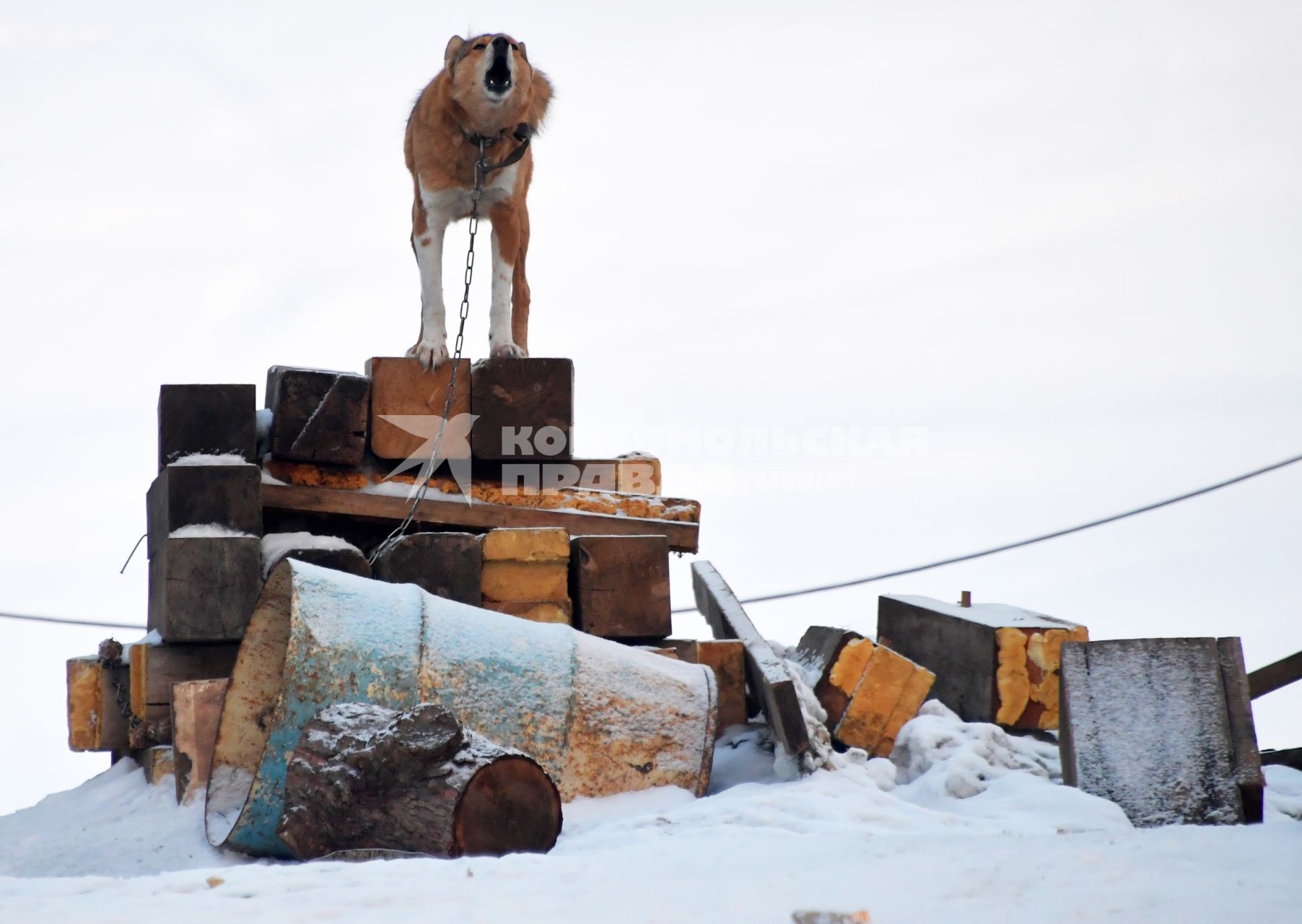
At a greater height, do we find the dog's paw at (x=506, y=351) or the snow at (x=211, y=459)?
the dog's paw at (x=506, y=351)

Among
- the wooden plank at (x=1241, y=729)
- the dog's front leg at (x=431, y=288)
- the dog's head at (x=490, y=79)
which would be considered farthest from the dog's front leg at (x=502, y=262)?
the wooden plank at (x=1241, y=729)

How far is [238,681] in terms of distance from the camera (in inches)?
174

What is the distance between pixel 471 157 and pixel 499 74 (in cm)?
42

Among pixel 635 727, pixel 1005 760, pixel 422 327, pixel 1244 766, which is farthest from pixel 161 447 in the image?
pixel 1244 766

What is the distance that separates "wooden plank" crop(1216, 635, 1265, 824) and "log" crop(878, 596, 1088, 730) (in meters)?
1.16

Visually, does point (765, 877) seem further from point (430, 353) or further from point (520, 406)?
point (430, 353)

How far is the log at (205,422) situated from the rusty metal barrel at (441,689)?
113cm

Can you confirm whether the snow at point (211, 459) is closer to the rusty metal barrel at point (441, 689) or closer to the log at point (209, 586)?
the log at point (209, 586)

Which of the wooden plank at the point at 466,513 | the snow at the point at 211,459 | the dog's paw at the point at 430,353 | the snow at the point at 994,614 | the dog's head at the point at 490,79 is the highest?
the dog's head at the point at 490,79

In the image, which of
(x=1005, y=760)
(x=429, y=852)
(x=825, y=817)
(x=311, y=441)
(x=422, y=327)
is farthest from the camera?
(x=422, y=327)

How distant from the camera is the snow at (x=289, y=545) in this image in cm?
511

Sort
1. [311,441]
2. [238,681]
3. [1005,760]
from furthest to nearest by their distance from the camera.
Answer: [311,441] → [1005,760] → [238,681]

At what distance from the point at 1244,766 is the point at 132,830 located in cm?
377

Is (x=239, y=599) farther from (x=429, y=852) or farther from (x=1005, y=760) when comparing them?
(x=1005, y=760)
